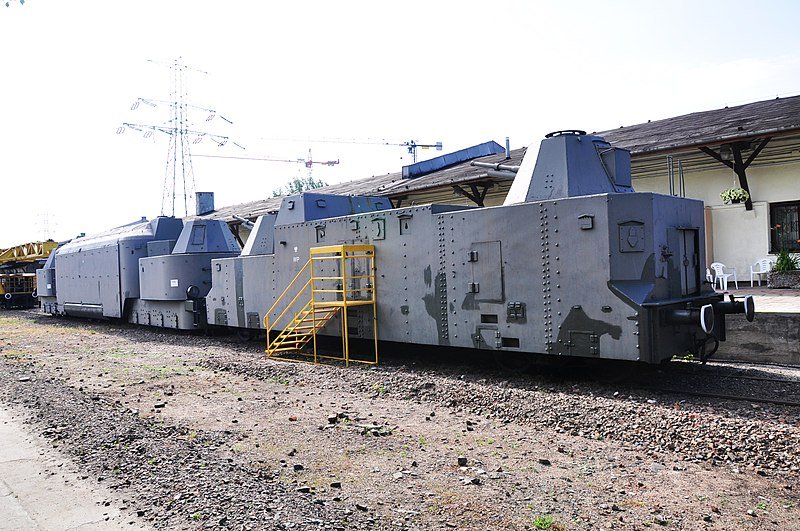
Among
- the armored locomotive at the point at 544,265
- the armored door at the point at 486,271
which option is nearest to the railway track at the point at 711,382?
the armored locomotive at the point at 544,265

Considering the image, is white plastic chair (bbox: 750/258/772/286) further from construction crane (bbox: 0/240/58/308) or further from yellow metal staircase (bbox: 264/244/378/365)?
construction crane (bbox: 0/240/58/308)

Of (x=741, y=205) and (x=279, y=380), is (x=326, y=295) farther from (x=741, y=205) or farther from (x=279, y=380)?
(x=741, y=205)

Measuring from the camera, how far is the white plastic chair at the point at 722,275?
1502 centimetres

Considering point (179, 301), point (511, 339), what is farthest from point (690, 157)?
point (179, 301)

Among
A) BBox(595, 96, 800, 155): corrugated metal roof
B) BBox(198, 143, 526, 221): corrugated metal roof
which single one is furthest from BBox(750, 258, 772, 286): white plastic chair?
BBox(198, 143, 526, 221): corrugated metal roof

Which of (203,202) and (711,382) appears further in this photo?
(203,202)

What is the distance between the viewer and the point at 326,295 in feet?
42.0

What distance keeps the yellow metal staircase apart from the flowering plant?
28.3ft

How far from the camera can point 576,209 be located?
343 inches

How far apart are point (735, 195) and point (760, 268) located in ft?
6.14

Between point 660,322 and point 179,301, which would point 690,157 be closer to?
point 660,322

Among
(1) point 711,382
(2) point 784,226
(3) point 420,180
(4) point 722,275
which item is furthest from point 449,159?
(1) point 711,382

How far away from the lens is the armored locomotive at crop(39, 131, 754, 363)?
8.39 meters

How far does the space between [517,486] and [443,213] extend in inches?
232
